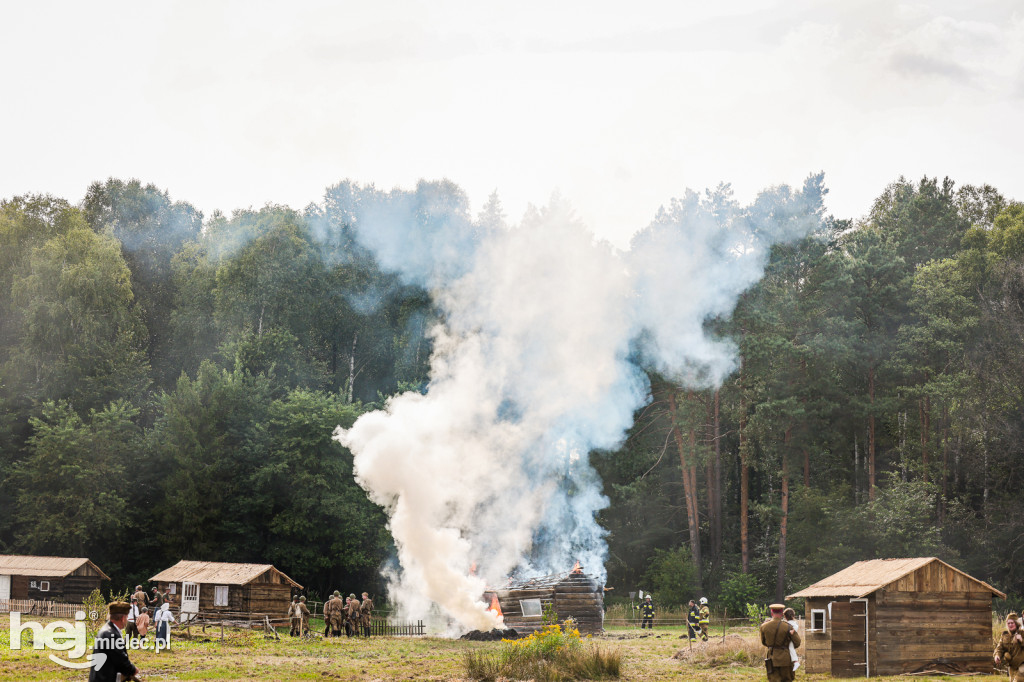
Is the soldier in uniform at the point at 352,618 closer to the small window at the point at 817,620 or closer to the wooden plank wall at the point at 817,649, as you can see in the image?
the wooden plank wall at the point at 817,649

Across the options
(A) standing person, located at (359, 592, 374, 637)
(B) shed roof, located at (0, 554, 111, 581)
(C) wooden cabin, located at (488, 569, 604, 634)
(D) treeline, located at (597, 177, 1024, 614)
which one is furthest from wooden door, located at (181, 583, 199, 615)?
(D) treeline, located at (597, 177, 1024, 614)

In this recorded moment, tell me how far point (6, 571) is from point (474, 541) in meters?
22.1

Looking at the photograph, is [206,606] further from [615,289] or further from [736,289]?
[736,289]

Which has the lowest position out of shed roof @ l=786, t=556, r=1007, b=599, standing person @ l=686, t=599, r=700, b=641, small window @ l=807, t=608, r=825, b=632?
standing person @ l=686, t=599, r=700, b=641

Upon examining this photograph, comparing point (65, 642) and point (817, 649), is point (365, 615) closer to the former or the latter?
point (65, 642)

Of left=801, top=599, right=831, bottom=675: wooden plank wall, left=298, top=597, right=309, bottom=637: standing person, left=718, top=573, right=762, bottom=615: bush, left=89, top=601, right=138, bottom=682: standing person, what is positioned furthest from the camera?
left=718, top=573, right=762, bottom=615: bush

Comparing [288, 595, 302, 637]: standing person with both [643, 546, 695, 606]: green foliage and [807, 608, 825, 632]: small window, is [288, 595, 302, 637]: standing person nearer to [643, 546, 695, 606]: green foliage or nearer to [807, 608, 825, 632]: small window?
[807, 608, 825, 632]: small window

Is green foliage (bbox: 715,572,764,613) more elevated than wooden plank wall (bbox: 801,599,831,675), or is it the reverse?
wooden plank wall (bbox: 801,599,831,675)

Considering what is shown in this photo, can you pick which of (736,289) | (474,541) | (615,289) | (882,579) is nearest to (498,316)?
(615,289)

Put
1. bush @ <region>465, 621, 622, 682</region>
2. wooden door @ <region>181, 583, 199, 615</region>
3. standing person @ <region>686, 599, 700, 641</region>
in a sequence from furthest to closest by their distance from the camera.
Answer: wooden door @ <region>181, 583, 199, 615</region> < standing person @ <region>686, 599, 700, 641</region> < bush @ <region>465, 621, 622, 682</region>

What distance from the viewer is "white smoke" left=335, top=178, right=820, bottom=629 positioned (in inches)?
1409

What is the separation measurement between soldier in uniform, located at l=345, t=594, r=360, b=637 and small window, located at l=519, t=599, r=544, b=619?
6.75 meters

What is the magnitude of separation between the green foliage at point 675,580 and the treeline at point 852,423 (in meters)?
0.09

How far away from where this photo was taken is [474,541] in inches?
1526
